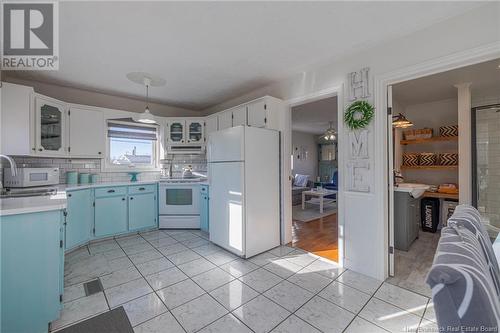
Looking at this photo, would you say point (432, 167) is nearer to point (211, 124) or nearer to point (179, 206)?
point (211, 124)

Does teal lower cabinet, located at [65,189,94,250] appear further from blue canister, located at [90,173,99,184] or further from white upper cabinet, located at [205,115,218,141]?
white upper cabinet, located at [205,115,218,141]

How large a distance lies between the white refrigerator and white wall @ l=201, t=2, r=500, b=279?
3.04 ft

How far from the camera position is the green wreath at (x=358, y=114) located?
230 cm

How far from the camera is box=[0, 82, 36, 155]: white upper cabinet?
2607 millimetres

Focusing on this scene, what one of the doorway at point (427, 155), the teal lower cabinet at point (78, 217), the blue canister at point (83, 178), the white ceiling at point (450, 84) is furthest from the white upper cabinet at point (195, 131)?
the white ceiling at point (450, 84)

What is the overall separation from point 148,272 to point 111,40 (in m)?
2.51

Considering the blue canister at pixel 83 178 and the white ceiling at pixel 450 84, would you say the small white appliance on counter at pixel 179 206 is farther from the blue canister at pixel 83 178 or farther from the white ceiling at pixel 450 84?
the white ceiling at pixel 450 84

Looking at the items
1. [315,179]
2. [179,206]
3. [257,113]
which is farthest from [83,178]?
[315,179]

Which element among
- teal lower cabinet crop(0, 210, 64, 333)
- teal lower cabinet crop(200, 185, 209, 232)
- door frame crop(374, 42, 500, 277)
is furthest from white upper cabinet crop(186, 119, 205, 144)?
door frame crop(374, 42, 500, 277)

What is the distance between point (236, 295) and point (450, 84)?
14.1 feet

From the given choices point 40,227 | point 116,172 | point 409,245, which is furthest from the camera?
point 116,172

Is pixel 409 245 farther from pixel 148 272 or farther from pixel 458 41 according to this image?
pixel 148 272

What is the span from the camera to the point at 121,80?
10.6 ft

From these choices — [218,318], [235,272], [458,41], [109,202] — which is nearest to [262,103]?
[458,41]
